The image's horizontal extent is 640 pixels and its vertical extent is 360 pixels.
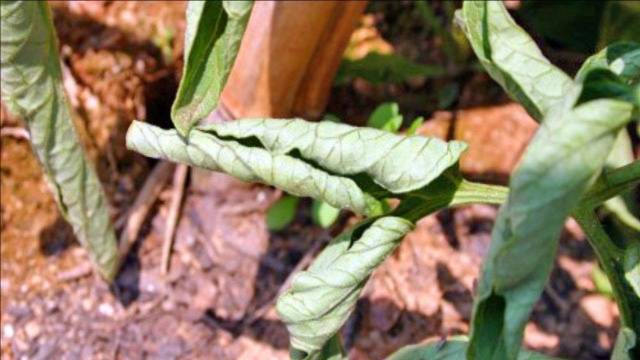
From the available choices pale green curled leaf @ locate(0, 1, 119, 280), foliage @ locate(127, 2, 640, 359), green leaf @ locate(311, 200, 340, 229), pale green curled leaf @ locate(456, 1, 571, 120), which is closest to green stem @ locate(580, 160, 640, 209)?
foliage @ locate(127, 2, 640, 359)

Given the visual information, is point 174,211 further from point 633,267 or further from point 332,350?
point 633,267

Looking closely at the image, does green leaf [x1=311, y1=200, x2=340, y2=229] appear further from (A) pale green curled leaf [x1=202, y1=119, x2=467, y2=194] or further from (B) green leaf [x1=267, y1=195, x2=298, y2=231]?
(A) pale green curled leaf [x1=202, y1=119, x2=467, y2=194]

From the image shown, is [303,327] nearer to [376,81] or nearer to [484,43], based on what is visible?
[484,43]

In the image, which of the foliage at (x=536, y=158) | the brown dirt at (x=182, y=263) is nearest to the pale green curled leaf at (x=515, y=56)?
the foliage at (x=536, y=158)

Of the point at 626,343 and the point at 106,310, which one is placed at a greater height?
the point at 626,343

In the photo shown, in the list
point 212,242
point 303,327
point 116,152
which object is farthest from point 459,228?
point 303,327

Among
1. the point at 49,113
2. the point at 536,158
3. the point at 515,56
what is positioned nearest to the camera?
the point at 536,158

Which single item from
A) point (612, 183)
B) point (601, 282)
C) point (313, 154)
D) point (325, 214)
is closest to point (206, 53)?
point (313, 154)
